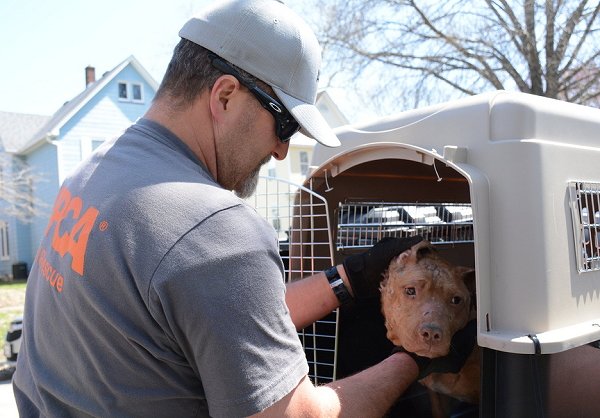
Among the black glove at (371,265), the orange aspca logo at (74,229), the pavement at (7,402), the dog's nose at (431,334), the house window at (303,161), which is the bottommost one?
the pavement at (7,402)

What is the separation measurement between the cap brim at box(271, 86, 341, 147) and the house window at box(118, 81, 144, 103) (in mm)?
19715

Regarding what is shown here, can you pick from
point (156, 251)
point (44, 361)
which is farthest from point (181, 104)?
point (44, 361)

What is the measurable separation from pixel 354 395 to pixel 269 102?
835 mm

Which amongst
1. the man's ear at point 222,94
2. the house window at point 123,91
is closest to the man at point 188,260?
the man's ear at point 222,94

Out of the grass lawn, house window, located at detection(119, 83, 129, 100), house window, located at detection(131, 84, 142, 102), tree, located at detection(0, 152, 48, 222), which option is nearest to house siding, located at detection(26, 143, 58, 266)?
tree, located at detection(0, 152, 48, 222)

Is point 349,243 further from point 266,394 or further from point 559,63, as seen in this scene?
point 559,63

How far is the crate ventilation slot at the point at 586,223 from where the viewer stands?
6.03 ft

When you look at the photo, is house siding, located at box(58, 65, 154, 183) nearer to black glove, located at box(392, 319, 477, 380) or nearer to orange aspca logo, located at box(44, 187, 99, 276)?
black glove, located at box(392, 319, 477, 380)

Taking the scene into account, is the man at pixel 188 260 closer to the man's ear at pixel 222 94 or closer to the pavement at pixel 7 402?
the man's ear at pixel 222 94

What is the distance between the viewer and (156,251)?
3.85 ft

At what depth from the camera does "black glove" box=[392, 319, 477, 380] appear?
2105mm

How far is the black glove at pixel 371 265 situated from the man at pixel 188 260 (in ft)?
2.83

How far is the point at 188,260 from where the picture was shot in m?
1.16

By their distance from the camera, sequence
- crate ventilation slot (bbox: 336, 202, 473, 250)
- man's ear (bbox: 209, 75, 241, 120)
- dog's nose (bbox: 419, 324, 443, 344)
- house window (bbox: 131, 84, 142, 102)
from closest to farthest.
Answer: man's ear (bbox: 209, 75, 241, 120)
dog's nose (bbox: 419, 324, 443, 344)
crate ventilation slot (bbox: 336, 202, 473, 250)
house window (bbox: 131, 84, 142, 102)
